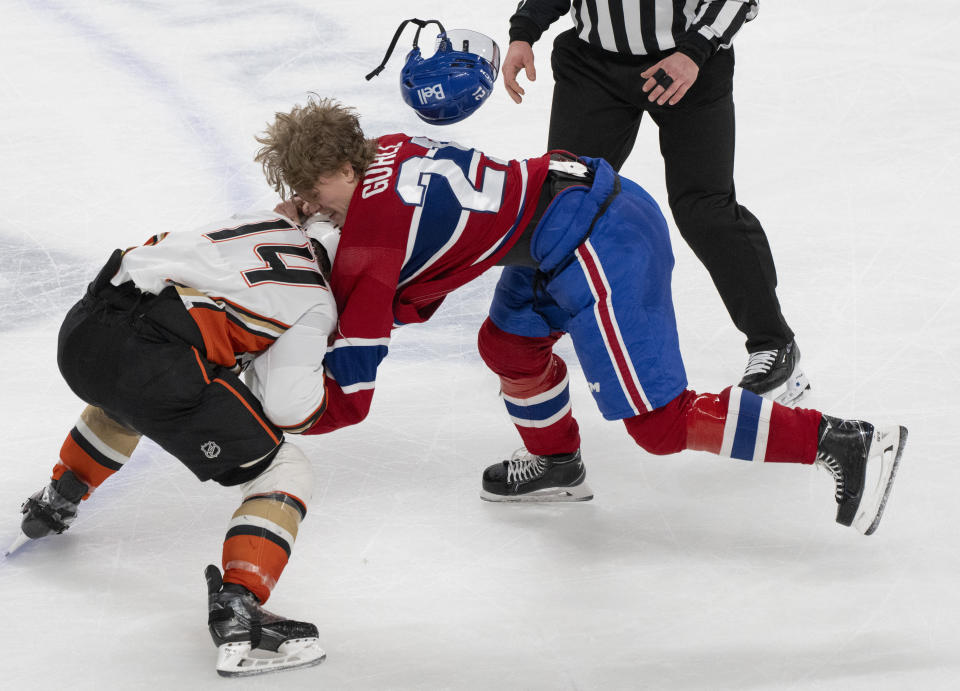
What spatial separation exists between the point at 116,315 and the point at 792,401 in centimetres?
169

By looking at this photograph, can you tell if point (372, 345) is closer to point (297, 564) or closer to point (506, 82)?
point (297, 564)

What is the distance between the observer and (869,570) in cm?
219

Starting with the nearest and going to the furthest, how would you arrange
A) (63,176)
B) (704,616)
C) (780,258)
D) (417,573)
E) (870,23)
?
1. (704,616)
2. (417,573)
3. (780,258)
4. (63,176)
5. (870,23)

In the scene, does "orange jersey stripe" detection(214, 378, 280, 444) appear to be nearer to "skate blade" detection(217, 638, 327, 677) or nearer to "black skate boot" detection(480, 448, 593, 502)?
"skate blade" detection(217, 638, 327, 677)

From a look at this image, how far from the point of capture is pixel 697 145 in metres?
2.64

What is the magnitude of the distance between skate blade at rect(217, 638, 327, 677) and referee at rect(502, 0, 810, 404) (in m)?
1.32

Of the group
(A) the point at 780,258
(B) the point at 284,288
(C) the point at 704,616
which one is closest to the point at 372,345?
(B) the point at 284,288

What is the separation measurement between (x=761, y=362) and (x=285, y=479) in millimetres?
1317

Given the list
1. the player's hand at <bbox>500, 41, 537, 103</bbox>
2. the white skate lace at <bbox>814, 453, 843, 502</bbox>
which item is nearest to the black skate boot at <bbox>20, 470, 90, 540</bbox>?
the player's hand at <bbox>500, 41, 537, 103</bbox>

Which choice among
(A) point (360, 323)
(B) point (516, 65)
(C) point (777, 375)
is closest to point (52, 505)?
(A) point (360, 323)

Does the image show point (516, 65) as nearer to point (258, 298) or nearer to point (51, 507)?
point (258, 298)

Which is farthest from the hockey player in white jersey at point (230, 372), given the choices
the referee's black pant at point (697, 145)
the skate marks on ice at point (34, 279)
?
the skate marks on ice at point (34, 279)

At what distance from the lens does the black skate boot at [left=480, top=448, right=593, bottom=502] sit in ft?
8.20

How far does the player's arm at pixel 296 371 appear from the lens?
6.36 ft
